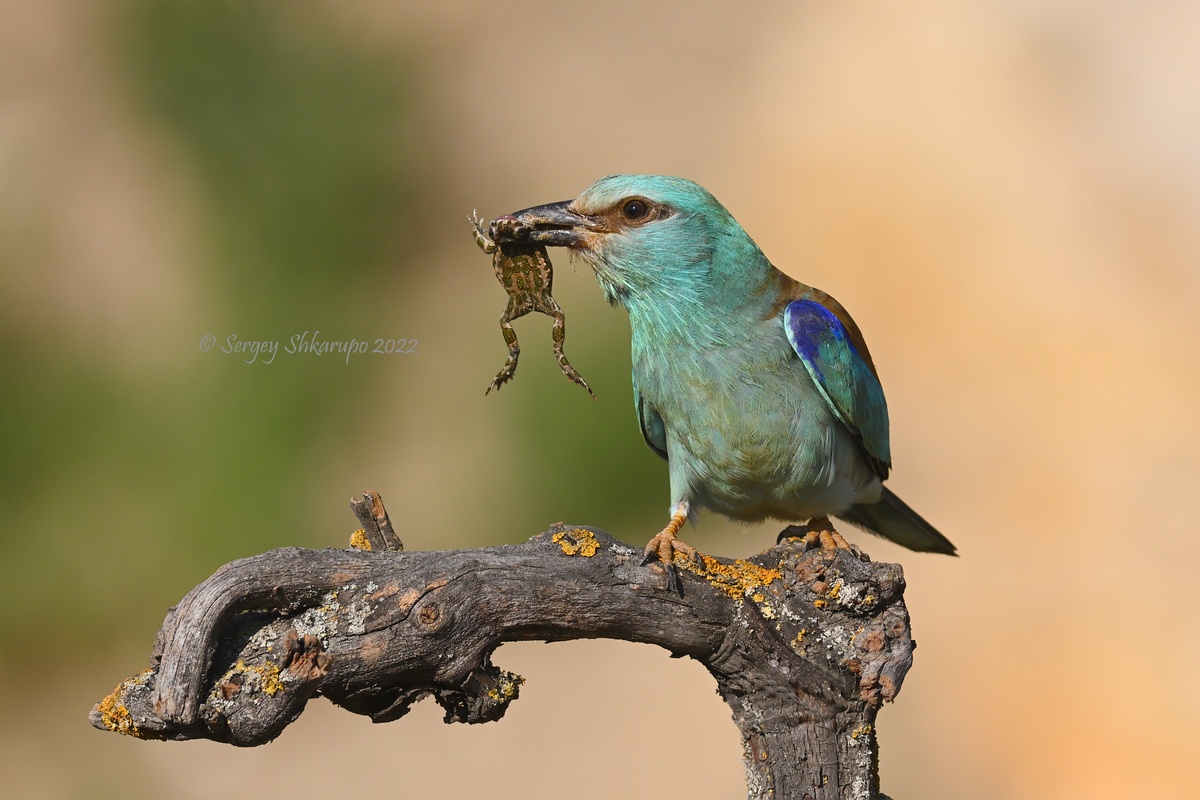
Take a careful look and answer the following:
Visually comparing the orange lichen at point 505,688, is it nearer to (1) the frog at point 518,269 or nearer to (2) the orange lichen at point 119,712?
(2) the orange lichen at point 119,712

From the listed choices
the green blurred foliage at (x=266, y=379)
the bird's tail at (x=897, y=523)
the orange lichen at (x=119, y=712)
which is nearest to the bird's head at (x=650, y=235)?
the bird's tail at (x=897, y=523)

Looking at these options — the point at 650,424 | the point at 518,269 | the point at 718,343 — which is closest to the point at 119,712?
the point at 518,269

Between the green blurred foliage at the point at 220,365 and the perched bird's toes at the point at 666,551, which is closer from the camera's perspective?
the perched bird's toes at the point at 666,551

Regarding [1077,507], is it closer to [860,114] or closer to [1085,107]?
[1085,107]

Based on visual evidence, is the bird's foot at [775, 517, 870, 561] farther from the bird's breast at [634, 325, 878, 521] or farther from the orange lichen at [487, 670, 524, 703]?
the orange lichen at [487, 670, 524, 703]

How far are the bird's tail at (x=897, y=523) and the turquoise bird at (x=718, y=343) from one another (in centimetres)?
55

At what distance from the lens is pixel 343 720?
6555 mm

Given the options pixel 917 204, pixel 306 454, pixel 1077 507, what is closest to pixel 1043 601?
pixel 1077 507

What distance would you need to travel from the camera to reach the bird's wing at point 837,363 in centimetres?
340

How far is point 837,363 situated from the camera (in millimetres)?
3426

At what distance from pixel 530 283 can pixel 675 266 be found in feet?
1.45

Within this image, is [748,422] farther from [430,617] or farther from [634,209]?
[430,617]

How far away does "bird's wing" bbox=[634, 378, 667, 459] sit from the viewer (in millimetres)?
3748

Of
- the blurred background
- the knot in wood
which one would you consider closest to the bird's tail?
the knot in wood
